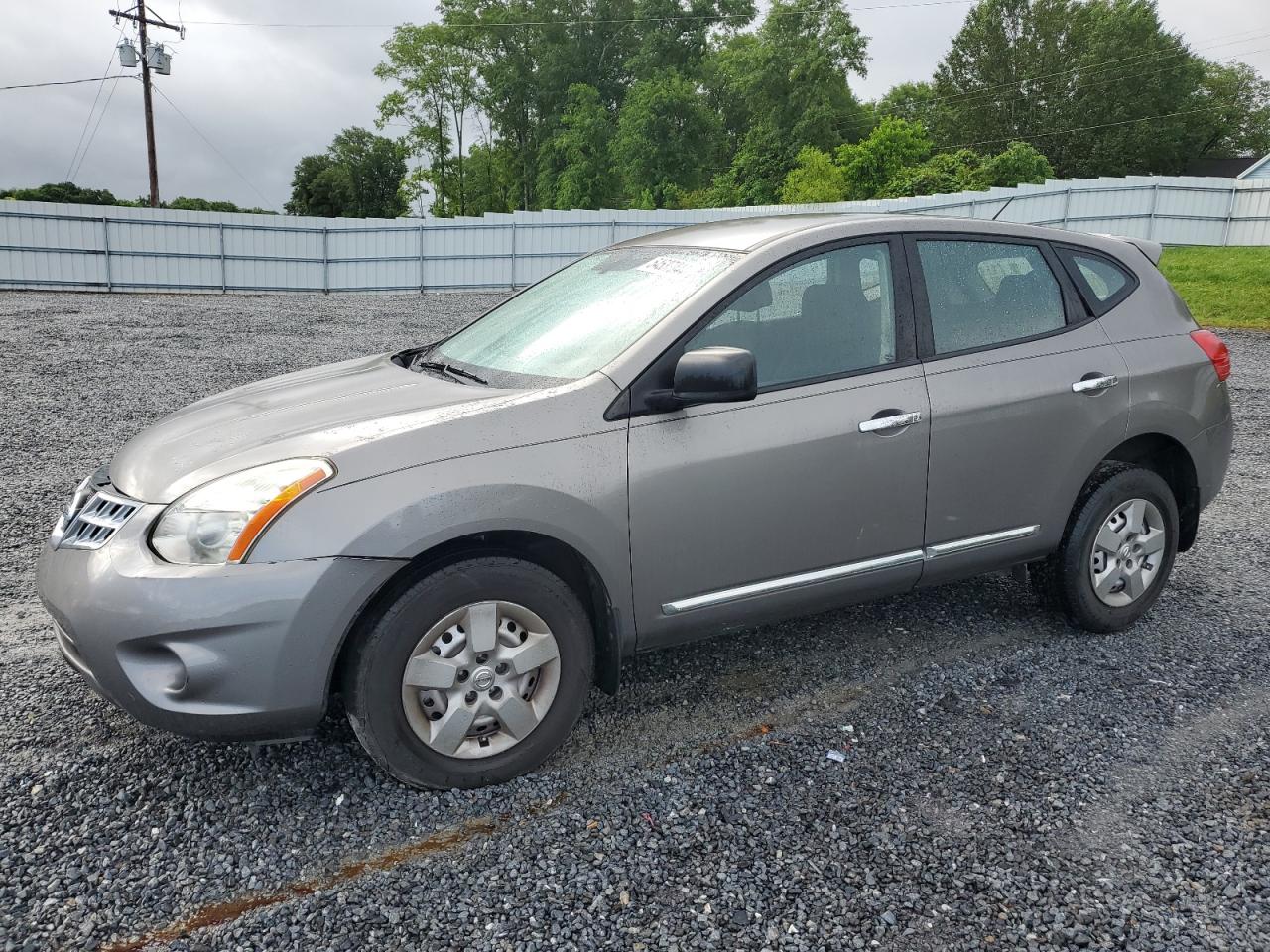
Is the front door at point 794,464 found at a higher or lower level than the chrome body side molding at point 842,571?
higher

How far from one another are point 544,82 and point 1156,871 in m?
61.9

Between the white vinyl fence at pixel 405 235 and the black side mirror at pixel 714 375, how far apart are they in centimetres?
1877

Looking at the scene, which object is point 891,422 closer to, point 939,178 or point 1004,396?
point 1004,396

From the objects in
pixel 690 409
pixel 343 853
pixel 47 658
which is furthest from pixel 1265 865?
pixel 47 658

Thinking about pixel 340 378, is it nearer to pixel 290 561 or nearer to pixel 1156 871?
pixel 290 561

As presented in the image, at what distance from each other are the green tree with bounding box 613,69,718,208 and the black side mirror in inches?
1955

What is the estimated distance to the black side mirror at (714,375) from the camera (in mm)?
2980

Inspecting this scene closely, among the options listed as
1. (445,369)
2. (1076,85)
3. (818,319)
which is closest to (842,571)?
(818,319)

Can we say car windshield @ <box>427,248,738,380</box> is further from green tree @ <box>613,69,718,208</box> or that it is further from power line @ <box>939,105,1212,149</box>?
power line @ <box>939,105,1212,149</box>

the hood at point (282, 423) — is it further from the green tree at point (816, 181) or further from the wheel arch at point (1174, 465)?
the green tree at point (816, 181)

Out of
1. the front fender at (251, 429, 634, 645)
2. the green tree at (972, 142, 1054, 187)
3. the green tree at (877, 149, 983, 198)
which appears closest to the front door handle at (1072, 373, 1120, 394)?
the front fender at (251, 429, 634, 645)

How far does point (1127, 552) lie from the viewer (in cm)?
420

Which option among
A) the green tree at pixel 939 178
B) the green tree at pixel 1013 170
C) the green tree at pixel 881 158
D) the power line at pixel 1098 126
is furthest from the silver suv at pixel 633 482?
the power line at pixel 1098 126

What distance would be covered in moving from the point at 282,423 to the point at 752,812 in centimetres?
188
